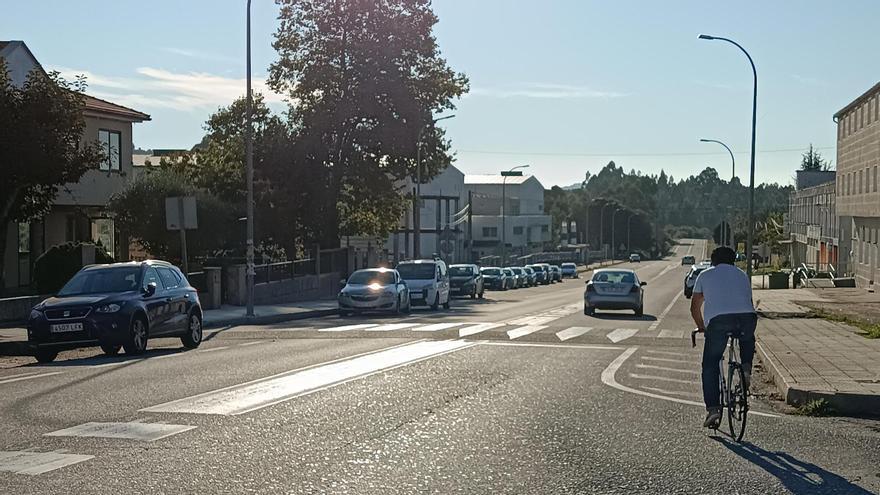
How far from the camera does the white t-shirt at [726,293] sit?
34.0 feet

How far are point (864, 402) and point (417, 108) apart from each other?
42274 millimetres

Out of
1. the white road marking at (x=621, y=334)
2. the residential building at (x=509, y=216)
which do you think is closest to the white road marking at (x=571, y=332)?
the white road marking at (x=621, y=334)

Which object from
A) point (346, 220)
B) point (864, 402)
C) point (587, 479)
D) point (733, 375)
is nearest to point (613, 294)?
point (864, 402)

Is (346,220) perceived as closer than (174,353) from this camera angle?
No

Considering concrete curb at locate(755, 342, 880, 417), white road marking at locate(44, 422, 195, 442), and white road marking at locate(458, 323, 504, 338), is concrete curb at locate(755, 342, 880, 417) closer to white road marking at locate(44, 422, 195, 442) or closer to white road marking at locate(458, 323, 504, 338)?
white road marking at locate(44, 422, 195, 442)

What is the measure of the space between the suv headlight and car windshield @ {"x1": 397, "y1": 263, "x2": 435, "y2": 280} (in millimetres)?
20846

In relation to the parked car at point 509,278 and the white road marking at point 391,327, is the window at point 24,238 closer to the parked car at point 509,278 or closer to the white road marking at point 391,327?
the white road marking at point 391,327

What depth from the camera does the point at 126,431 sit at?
1009 centimetres

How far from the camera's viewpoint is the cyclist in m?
10.3

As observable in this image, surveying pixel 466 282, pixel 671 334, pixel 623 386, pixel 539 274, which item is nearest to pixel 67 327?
pixel 623 386

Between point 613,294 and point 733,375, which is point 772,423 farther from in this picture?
point 613,294

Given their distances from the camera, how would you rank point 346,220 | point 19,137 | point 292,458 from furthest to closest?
1. point 346,220
2. point 19,137
3. point 292,458

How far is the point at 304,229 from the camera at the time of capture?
5316 centimetres

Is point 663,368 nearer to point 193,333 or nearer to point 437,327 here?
point 193,333
